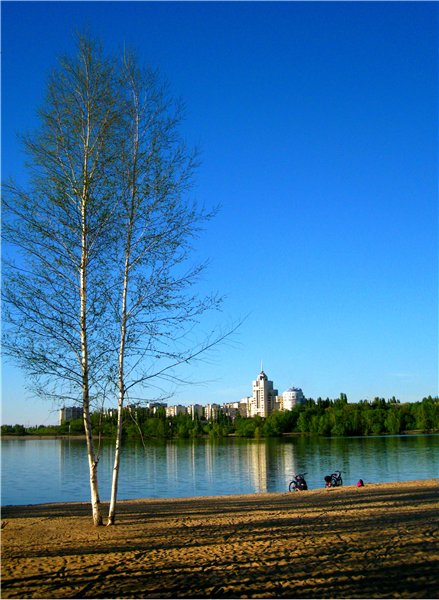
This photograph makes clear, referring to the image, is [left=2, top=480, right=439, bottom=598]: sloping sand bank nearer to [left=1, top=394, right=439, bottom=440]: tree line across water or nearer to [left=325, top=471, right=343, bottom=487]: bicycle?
[left=325, top=471, right=343, bottom=487]: bicycle

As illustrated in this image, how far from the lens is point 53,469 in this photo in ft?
153

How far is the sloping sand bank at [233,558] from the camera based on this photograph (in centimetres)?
634

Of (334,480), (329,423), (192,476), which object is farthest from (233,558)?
(329,423)

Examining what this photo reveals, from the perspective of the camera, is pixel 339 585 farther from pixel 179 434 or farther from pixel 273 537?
pixel 179 434

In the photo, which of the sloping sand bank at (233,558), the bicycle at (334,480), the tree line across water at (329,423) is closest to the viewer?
the sloping sand bank at (233,558)

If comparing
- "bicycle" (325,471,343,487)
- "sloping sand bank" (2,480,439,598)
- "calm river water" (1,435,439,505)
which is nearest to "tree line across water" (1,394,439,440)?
"calm river water" (1,435,439,505)

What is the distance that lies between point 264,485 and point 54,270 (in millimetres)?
22582

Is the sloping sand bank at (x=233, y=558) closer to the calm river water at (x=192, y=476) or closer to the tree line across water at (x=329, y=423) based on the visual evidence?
the calm river water at (x=192, y=476)

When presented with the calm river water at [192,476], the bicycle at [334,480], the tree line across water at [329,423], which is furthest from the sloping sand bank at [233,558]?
the tree line across water at [329,423]

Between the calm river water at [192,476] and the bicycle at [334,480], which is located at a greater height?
the bicycle at [334,480]

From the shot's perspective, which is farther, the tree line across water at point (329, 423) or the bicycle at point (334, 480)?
the tree line across water at point (329, 423)

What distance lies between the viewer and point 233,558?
7711mm

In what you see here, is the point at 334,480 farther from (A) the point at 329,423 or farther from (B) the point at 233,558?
(A) the point at 329,423

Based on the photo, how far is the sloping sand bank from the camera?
20.8 ft
